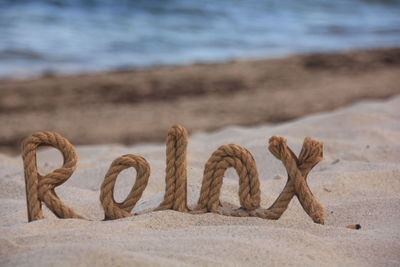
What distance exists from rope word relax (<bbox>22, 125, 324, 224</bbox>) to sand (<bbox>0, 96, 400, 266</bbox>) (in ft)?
0.21

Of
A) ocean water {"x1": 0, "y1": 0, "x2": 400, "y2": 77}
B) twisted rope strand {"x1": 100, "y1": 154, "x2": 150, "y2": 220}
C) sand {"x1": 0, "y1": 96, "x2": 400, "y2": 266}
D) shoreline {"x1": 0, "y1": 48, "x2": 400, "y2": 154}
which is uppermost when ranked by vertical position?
ocean water {"x1": 0, "y1": 0, "x2": 400, "y2": 77}

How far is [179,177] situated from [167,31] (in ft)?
31.6

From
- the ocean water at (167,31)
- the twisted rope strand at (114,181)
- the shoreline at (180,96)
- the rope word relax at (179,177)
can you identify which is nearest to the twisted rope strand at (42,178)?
the rope word relax at (179,177)

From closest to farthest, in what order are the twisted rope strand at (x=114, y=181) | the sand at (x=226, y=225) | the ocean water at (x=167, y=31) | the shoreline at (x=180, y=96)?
the sand at (x=226, y=225), the twisted rope strand at (x=114, y=181), the shoreline at (x=180, y=96), the ocean water at (x=167, y=31)

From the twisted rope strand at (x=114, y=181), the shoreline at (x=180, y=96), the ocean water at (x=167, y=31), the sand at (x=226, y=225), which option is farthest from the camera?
the ocean water at (x=167, y=31)

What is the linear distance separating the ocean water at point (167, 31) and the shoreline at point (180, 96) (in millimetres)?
808

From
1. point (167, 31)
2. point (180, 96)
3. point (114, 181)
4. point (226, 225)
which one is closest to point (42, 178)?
point (114, 181)

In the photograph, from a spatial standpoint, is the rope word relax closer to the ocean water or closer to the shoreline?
the shoreline

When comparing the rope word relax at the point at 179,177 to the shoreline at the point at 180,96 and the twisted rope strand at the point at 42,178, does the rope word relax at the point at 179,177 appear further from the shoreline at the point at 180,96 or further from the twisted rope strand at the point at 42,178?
the shoreline at the point at 180,96

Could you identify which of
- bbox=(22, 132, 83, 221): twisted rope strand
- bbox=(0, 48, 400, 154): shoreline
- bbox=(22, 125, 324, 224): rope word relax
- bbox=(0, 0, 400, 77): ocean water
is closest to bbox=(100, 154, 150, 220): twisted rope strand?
bbox=(22, 125, 324, 224): rope word relax

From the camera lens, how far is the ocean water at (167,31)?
9.27 meters

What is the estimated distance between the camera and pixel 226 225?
2.35m

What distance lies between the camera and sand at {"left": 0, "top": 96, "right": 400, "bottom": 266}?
6.54ft

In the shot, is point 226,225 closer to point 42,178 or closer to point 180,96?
point 42,178
